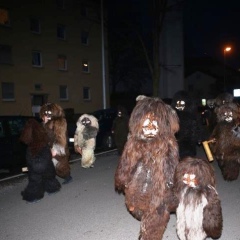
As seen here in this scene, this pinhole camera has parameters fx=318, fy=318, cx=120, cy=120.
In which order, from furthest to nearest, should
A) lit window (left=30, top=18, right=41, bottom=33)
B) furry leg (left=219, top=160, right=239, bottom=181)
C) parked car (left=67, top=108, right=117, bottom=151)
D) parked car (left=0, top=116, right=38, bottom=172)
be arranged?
lit window (left=30, top=18, right=41, bottom=33)
parked car (left=67, top=108, right=117, bottom=151)
parked car (left=0, top=116, right=38, bottom=172)
furry leg (left=219, top=160, right=239, bottom=181)

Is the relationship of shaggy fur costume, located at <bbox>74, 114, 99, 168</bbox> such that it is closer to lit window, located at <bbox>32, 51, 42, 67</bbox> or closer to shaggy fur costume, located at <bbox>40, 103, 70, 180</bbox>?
shaggy fur costume, located at <bbox>40, 103, 70, 180</bbox>

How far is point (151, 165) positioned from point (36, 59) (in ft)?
82.1

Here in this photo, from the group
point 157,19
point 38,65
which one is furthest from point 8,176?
point 38,65

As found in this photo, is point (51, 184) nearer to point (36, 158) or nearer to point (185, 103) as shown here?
point (36, 158)

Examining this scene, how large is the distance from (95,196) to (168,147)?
3471 millimetres

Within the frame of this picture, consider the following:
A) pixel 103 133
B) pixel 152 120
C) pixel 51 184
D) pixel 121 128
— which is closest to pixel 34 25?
pixel 103 133

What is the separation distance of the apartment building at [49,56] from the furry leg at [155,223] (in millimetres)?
18449

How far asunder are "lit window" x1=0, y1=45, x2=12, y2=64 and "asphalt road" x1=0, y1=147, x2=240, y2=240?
18454 millimetres

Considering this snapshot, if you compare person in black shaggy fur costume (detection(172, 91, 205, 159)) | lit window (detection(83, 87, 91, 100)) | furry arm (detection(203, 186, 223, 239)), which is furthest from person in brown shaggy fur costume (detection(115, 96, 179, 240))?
lit window (detection(83, 87, 91, 100))

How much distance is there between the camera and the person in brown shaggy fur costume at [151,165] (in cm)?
406

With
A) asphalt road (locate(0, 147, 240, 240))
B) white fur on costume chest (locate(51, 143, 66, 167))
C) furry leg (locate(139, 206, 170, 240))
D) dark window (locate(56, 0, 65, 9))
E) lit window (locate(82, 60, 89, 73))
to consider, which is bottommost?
asphalt road (locate(0, 147, 240, 240))

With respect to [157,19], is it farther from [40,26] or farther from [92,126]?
[92,126]

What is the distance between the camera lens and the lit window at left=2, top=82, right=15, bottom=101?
80.7 ft

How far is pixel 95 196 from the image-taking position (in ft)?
23.3
